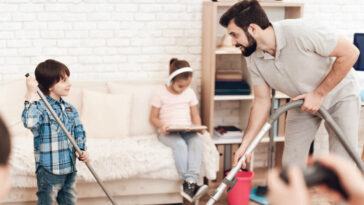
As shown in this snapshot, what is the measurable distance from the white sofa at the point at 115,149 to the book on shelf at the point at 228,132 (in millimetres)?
302

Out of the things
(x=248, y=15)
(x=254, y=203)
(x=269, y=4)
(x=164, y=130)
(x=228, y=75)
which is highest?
(x=269, y=4)

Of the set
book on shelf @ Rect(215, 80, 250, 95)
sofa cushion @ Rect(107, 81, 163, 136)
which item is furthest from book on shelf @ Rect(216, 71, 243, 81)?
sofa cushion @ Rect(107, 81, 163, 136)

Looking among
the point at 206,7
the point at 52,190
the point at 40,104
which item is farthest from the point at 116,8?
the point at 52,190

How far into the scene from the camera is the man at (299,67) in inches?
76.5

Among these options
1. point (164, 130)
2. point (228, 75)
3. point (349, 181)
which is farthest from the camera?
point (228, 75)

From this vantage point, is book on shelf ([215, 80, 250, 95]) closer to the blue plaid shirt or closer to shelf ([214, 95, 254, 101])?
shelf ([214, 95, 254, 101])

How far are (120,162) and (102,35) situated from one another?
1209mm

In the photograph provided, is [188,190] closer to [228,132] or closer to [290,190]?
[228,132]

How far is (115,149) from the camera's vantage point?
9.18ft

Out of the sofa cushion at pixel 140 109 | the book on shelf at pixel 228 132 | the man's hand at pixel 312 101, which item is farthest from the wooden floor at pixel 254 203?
the man's hand at pixel 312 101

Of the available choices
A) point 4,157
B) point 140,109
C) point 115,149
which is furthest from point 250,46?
point 4,157

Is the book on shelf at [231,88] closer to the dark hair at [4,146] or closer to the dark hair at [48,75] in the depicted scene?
the dark hair at [48,75]

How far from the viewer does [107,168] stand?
8.71 feet

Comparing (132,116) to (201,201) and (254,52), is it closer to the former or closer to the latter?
(201,201)
